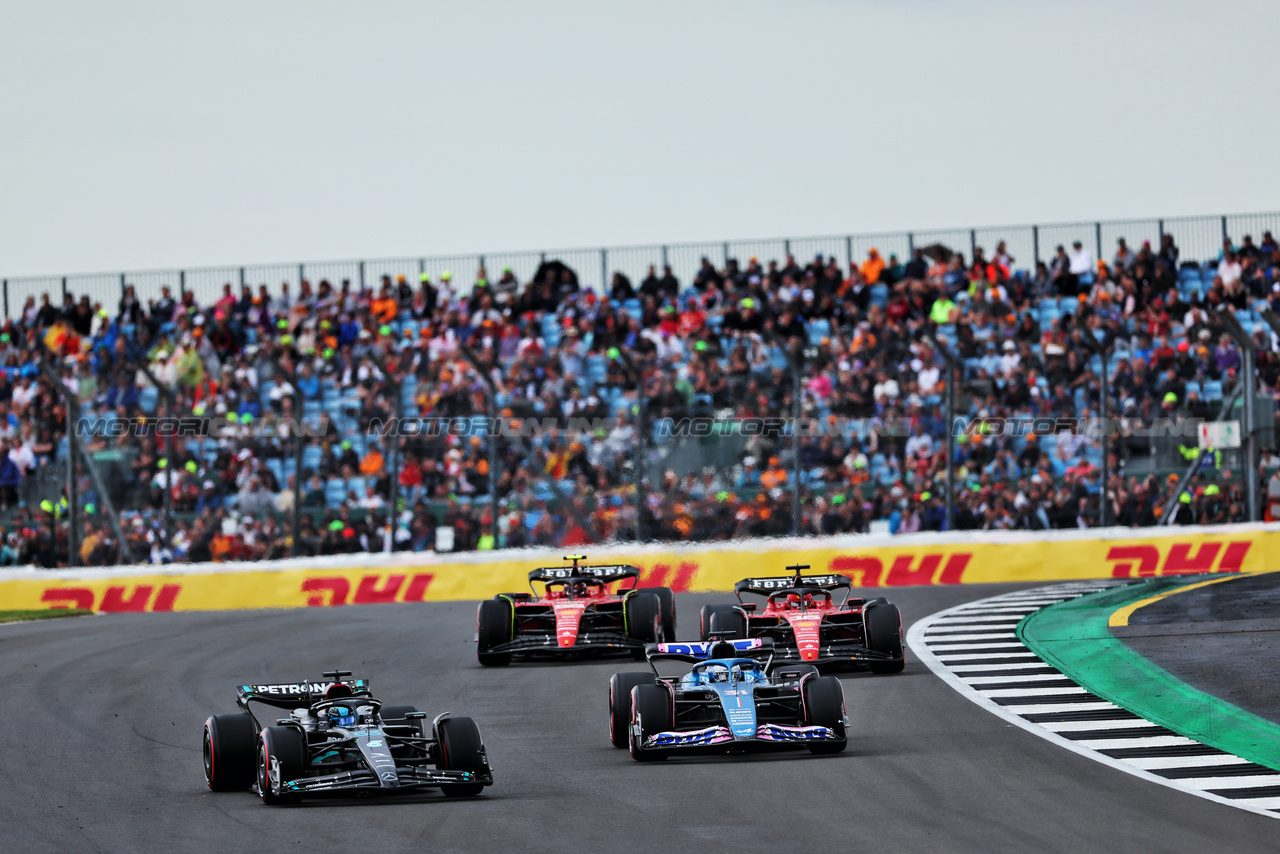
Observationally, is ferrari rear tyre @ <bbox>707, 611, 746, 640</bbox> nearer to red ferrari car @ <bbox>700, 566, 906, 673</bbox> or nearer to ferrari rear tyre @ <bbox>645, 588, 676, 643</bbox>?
red ferrari car @ <bbox>700, 566, 906, 673</bbox>

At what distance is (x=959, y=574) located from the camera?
23922 millimetres

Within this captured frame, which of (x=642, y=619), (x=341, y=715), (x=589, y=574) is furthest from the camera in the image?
(x=589, y=574)

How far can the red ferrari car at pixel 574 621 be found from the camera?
54.9 ft

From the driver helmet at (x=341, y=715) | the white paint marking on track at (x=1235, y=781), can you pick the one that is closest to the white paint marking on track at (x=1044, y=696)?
the white paint marking on track at (x=1235, y=781)

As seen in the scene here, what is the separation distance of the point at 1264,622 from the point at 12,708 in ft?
37.9

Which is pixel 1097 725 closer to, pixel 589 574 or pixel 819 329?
pixel 589 574

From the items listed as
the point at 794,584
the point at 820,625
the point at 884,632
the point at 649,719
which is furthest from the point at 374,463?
the point at 649,719

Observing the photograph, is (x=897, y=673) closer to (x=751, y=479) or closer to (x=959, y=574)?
(x=751, y=479)

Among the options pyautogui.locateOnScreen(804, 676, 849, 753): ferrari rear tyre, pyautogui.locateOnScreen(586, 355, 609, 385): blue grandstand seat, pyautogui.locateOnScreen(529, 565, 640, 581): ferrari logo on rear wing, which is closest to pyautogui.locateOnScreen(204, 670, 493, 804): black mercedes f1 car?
pyautogui.locateOnScreen(804, 676, 849, 753): ferrari rear tyre

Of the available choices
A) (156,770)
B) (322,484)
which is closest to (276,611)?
(322,484)

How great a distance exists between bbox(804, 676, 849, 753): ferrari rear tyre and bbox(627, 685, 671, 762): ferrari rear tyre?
35.3 inches

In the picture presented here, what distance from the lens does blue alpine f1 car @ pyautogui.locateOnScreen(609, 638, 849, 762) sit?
10789mm

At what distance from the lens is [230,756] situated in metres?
10.0

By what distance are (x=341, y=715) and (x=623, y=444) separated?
12.8m
